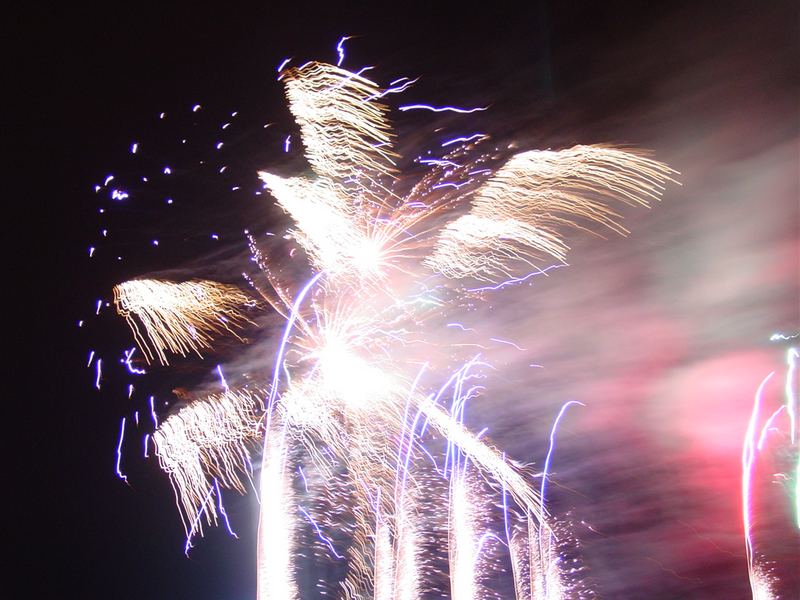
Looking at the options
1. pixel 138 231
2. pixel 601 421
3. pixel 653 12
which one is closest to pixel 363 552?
pixel 601 421

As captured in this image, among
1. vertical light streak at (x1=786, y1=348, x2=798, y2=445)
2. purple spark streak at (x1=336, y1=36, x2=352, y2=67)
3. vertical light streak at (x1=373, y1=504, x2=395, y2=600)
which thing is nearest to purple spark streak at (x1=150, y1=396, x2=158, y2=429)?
vertical light streak at (x1=373, y1=504, x2=395, y2=600)

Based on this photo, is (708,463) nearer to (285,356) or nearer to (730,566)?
(730,566)

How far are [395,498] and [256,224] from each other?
1.85 metres

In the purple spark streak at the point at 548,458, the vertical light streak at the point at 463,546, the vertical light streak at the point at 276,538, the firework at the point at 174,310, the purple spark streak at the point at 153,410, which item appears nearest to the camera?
the vertical light streak at the point at 463,546

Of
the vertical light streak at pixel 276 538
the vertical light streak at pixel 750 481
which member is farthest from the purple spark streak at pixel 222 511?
the vertical light streak at pixel 750 481

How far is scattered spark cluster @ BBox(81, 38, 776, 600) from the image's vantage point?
4.18 metres

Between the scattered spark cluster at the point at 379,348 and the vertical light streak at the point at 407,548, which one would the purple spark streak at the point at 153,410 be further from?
the vertical light streak at the point at 407,548

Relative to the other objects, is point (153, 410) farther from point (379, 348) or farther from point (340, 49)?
point (340, 49)

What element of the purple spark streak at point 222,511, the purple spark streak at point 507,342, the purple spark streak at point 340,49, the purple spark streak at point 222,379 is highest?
the purple spark streak at point 340,49

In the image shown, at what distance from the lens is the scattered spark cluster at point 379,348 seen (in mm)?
4184

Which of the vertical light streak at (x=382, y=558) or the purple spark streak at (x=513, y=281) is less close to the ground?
the purple spark streak at (x=513, y=281)

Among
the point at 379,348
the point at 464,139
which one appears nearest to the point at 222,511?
the point at 379,348

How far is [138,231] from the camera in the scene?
4578 millimetres

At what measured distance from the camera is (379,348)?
4543 millimetres
